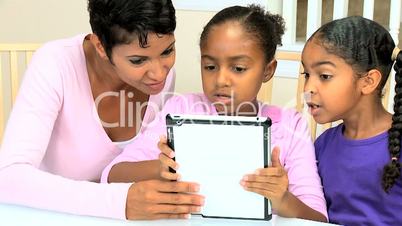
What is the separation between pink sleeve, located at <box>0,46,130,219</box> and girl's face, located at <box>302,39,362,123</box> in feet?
1.41

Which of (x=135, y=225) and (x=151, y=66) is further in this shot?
(x=151, y=66)

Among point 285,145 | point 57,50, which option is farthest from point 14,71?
point 285,145

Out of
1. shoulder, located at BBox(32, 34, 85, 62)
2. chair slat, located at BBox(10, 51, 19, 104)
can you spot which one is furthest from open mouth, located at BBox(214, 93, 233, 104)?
chair slat, located at BBox(10, 51, 19, 104)

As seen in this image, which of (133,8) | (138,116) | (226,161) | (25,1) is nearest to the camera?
(226,161)

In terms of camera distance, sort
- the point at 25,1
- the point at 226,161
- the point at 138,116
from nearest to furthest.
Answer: the point at 226,161, the point at 138,116, the point at 25,1

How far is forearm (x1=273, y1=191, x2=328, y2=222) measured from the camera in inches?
36.6

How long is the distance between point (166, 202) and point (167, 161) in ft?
0.25

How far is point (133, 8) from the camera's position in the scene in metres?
1.04

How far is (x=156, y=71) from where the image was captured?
3.67 feet

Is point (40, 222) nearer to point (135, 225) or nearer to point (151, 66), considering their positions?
point (135, 225)

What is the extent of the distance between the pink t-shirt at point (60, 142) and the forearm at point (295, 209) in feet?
0.92

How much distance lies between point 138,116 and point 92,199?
0.46 metres

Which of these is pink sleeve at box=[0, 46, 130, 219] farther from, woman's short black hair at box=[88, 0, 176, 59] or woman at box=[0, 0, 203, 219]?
woman's short black hair at box=[88, 0, 176, 59]

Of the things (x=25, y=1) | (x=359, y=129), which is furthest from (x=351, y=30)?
(x=25, y=1)
